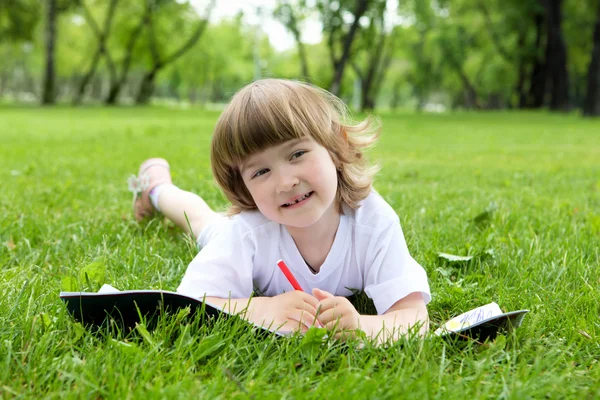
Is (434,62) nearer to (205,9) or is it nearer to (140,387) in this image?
(205,9)

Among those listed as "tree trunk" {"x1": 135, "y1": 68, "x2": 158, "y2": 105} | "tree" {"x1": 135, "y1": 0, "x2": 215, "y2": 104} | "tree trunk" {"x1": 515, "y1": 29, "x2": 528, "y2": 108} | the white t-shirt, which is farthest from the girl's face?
"tree trunk" {"x1": 135, "y1": 68, "x2": 158, "y2": 105}

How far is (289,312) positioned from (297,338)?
144mm

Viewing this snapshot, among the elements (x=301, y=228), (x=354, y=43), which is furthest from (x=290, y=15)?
(x=301, y=228)

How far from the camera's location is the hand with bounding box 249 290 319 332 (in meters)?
1.87

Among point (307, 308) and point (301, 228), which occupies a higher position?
point (301, 228)

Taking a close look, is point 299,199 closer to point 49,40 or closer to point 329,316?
point 329,316

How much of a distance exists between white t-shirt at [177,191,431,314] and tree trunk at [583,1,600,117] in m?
22.1

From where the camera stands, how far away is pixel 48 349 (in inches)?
65.1

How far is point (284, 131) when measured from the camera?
2.06 meters

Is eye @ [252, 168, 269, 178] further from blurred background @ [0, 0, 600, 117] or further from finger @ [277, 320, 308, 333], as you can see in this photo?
blurred background @ [0, 0, 600, 117]

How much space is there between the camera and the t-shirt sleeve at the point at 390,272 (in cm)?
204

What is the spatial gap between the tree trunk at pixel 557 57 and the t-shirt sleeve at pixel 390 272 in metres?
24.3

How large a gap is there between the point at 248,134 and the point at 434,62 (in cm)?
4318

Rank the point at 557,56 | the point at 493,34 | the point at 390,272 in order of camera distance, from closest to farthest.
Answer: the point at 390,272 → the point at 557,56 → the point at 493,34
